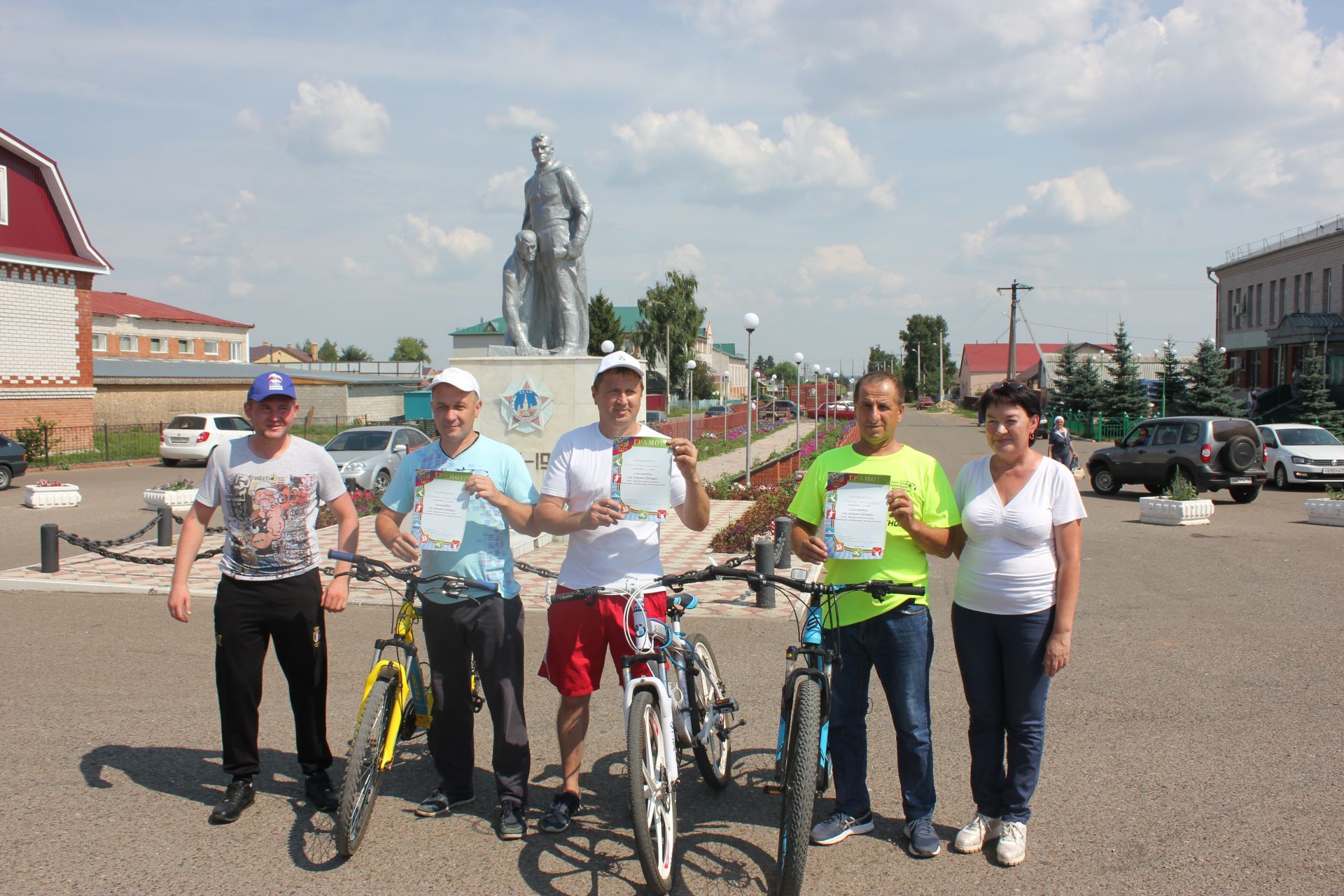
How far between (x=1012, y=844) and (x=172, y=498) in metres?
15.3

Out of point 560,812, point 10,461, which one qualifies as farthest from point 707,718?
point 10,461

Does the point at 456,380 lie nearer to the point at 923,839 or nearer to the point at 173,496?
the point at 923,839

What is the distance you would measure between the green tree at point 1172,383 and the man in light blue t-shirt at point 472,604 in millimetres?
38974

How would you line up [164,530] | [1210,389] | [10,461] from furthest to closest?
[1210,389] < [10,461] < [164,530]

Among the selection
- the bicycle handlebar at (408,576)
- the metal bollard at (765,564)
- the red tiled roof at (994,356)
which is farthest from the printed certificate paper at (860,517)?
the red tiled roof at (994,356)

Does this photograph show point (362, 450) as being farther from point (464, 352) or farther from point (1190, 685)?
point (1190, 685)

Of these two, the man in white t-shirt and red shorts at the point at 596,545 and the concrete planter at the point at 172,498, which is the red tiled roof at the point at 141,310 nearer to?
the concrete planter at the point at 172,498

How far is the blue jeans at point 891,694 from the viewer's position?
3600mm

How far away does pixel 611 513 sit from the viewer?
3643 millimetres

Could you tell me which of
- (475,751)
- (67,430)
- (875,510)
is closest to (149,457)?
(67,430)

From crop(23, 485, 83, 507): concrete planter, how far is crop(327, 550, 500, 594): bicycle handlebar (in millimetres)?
15943

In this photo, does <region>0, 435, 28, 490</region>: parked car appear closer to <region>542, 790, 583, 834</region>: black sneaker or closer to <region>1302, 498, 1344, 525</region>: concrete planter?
<region>542, 790, 583, 834</region>: black sneaker

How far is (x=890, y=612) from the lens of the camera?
3.60m

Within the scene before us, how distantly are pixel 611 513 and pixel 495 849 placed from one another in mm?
1412
